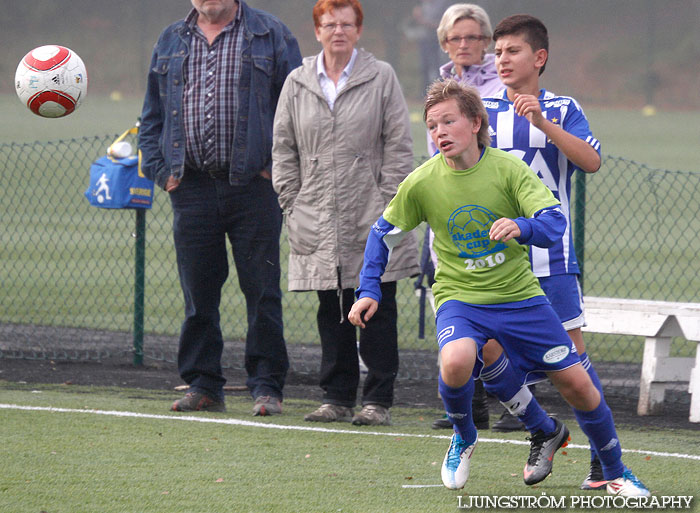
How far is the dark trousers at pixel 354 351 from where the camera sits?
5.73 metres

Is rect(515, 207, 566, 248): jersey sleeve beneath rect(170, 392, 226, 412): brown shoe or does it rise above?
above

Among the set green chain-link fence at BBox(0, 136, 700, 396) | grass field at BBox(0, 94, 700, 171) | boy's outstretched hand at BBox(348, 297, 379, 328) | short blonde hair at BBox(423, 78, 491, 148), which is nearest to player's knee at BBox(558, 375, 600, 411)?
boy's outstretched hand at BBox(348, 297, 379, 328)

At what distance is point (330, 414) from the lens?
5.77m

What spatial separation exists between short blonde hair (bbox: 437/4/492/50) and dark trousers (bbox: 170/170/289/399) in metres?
1.22

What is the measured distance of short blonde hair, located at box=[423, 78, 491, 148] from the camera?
4.21 metres

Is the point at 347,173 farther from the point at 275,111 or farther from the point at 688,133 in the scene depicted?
the point at 688,133

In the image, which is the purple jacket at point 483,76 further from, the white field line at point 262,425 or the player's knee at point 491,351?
the player's knee at point 491,351

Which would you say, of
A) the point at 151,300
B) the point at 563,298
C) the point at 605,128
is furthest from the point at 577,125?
the point at 605,128

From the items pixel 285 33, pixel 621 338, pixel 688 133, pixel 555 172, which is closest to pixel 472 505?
pixel 555 172

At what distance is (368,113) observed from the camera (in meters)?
5.70

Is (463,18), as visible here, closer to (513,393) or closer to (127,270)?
(513,393)

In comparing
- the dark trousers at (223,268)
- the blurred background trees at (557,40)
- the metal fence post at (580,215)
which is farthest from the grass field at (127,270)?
the blurred background trees at (557,40)

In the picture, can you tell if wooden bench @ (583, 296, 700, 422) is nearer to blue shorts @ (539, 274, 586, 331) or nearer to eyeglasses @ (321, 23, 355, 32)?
blue shorts @ (539, 274, 586, 331)

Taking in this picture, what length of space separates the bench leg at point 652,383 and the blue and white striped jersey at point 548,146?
221cm
